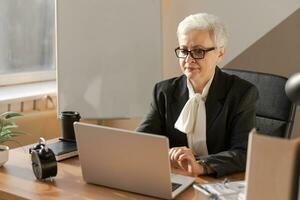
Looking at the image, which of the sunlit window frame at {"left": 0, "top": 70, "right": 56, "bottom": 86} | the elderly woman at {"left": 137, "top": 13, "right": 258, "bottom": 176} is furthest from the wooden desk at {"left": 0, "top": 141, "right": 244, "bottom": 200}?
the sunlit window frame at {"left": 0, "top": 70, "right": 56, "bottom": 86}

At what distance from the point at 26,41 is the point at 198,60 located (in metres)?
1.53

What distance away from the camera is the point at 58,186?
1.53 meters

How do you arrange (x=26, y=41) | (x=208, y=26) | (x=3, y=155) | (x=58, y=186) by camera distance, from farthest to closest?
(x=26, y=41)
(x=208, y=26)
(x=3, y=155)
(x=58, y=186)

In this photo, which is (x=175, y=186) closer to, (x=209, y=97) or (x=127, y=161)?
(x=127, y=161)

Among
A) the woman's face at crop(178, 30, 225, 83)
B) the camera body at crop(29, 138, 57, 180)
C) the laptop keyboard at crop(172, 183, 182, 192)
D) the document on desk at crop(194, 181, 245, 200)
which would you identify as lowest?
the laptop keyboard at crop(172, 183, 182, 192)

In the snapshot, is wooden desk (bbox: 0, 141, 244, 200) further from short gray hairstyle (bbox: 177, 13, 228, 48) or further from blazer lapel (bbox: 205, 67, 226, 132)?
short gray hairstyle (bbox: 177, 13, 228, 48)

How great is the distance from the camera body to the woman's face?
65 cm

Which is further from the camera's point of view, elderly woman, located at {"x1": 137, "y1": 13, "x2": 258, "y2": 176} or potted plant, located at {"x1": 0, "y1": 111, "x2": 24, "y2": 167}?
elderly woman, located at {"x1": 137, "y1": 13, "x2": 258, "y2": 176}

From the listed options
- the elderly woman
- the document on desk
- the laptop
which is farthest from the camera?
the elderly woman

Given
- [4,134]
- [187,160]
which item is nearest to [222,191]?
[187,160]

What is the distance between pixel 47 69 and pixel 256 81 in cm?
166

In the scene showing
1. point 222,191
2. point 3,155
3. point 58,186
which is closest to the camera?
point 222,191

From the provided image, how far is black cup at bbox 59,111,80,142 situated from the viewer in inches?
76.0

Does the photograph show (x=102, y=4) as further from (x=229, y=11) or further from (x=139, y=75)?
(x=229, y=11)
